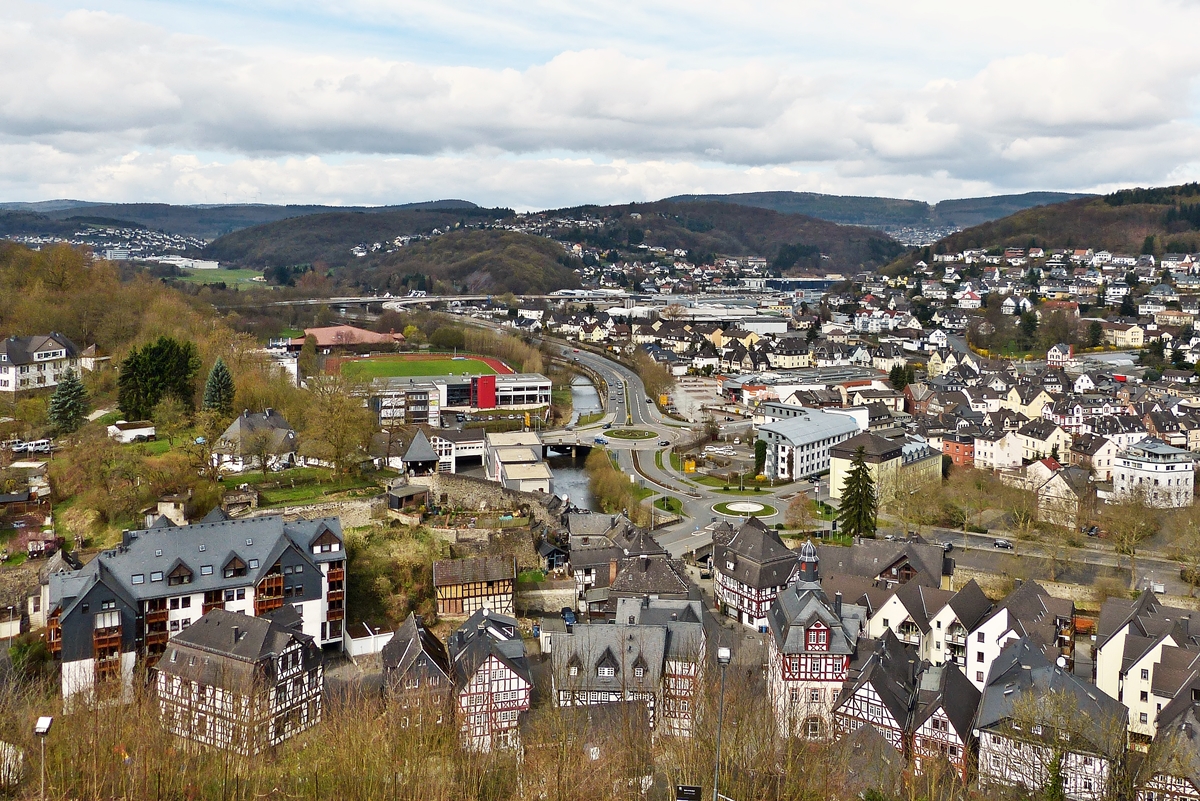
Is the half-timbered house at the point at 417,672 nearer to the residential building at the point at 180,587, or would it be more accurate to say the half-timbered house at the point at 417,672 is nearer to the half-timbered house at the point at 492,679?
the half-timbered house at the point at 492,679

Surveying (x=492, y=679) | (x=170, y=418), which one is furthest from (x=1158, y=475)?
(x=170, y=418)

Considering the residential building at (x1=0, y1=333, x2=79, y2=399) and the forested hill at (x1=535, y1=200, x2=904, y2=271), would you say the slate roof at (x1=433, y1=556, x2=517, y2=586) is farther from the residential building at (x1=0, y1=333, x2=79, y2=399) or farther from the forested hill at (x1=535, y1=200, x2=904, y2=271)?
the forested hill at (x1=535, y1=200, x2=904, y2=271)

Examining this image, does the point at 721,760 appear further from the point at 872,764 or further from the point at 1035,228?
the point at 1035,228

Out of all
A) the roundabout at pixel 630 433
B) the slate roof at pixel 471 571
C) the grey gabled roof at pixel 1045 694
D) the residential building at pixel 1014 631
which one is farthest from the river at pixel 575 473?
the grey gabled roof at pixel 1045 694

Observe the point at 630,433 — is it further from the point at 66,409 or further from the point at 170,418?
the point at 66,409

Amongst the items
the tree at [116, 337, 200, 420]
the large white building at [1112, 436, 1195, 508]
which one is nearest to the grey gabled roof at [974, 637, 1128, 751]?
the large white building at [1112, 436, 1195, 508]
